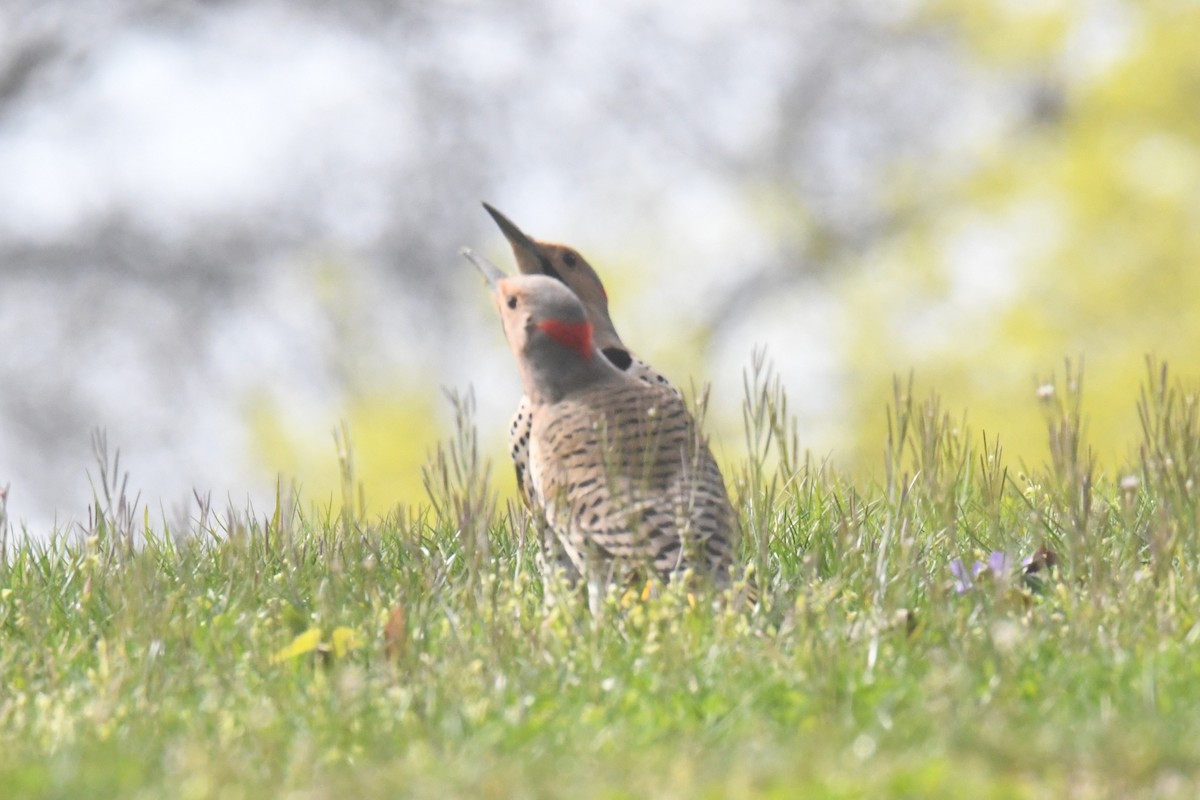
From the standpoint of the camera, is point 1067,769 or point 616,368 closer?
point 1067,769

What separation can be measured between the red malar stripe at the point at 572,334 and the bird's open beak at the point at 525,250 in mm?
646

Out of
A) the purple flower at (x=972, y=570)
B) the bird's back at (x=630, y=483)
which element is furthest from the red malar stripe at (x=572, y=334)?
the purple flower at (x=972, y=570)

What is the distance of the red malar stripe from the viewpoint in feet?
15.0

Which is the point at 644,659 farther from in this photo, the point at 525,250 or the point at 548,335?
the point at 525,250

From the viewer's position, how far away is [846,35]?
14227 millimetres

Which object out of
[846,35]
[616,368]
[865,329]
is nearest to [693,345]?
[865,329]

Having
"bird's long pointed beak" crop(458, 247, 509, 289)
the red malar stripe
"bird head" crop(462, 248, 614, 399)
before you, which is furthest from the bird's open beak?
the red malar stripe

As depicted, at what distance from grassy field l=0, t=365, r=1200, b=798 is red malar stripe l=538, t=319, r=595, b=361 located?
1.72 feet

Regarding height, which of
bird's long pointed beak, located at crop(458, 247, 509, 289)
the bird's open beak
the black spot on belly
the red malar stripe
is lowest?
the red malar stripe

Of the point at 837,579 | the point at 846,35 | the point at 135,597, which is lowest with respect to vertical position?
the point at 837,579

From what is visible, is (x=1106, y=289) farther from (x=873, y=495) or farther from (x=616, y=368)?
(x=616, y=368)

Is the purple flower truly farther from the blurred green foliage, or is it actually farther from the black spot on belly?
the blurred green foliage

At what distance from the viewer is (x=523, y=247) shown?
5.23 meters

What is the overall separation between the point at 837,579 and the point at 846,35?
431 inches
